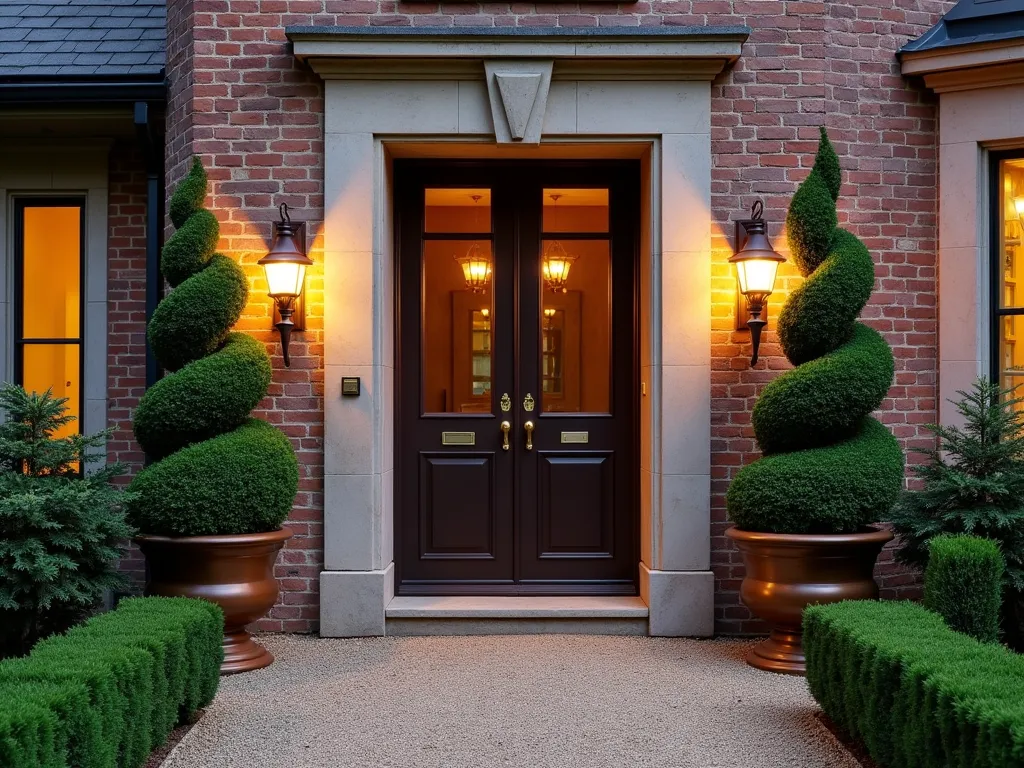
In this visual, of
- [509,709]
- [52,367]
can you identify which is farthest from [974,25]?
[52,367]

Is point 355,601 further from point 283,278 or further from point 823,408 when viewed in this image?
point 823,408

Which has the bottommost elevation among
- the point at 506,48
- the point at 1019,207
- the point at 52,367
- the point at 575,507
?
the point at 575,507

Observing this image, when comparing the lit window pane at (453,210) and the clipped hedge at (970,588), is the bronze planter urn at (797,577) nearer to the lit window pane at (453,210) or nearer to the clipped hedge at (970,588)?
the clipped hedge at (970,588)

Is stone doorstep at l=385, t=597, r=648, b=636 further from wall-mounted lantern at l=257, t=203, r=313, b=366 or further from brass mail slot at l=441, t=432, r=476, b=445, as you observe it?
wall-mounted lantern at l=257, t=203, r=313, b=366

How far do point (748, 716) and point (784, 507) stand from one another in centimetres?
125

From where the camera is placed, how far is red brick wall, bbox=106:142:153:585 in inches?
295

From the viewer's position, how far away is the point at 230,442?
5.84 m

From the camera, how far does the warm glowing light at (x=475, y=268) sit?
725 centimetres

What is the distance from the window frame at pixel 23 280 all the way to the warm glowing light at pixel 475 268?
9.03 ft

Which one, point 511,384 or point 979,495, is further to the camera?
point 511,384

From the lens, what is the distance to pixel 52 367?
7.68 m

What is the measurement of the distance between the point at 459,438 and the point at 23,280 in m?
3.42

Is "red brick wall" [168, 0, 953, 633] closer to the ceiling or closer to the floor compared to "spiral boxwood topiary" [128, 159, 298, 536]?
closer to the ceiling

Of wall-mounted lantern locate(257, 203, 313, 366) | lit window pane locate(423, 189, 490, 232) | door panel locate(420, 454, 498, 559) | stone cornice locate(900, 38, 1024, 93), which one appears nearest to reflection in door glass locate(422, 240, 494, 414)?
lit window pane locate(423, 189, 490, 232)
